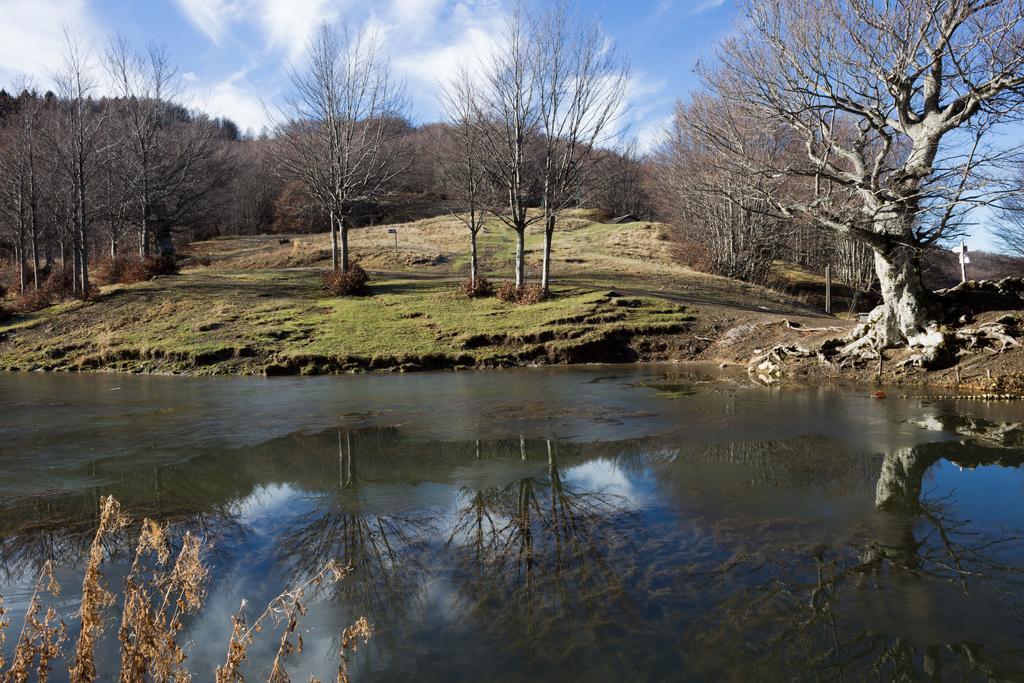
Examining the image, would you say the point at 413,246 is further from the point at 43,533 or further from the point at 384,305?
the point at 43,533

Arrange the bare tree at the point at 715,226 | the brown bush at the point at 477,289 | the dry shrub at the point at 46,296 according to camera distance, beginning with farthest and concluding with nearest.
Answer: the bare tree at the point at 715,226, the dry shrub at the point at 46,296, the brown bush at the point at 477,289

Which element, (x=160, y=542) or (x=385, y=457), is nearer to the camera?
(x=160, y=542)

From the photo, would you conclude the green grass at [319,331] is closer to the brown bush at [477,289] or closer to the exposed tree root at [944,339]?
the brown bush at [477,289]

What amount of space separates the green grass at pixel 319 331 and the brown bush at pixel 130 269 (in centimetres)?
279

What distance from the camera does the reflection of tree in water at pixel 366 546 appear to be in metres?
4.65

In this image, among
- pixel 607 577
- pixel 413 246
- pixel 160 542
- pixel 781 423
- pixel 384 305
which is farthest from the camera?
pixel 413 246

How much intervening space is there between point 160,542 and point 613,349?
1763cm

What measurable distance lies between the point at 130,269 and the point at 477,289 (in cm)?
1627

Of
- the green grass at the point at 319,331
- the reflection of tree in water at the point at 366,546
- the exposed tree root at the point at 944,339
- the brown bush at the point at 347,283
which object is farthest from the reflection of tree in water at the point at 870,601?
the brown bush at the point at 347,283

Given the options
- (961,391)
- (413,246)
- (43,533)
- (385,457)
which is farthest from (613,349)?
(413,246)

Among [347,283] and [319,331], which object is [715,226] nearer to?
[347,283]

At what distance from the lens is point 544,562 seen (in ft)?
17.1

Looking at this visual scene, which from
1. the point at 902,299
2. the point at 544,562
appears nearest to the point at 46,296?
the point at 902,299

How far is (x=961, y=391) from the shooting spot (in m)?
13.1
